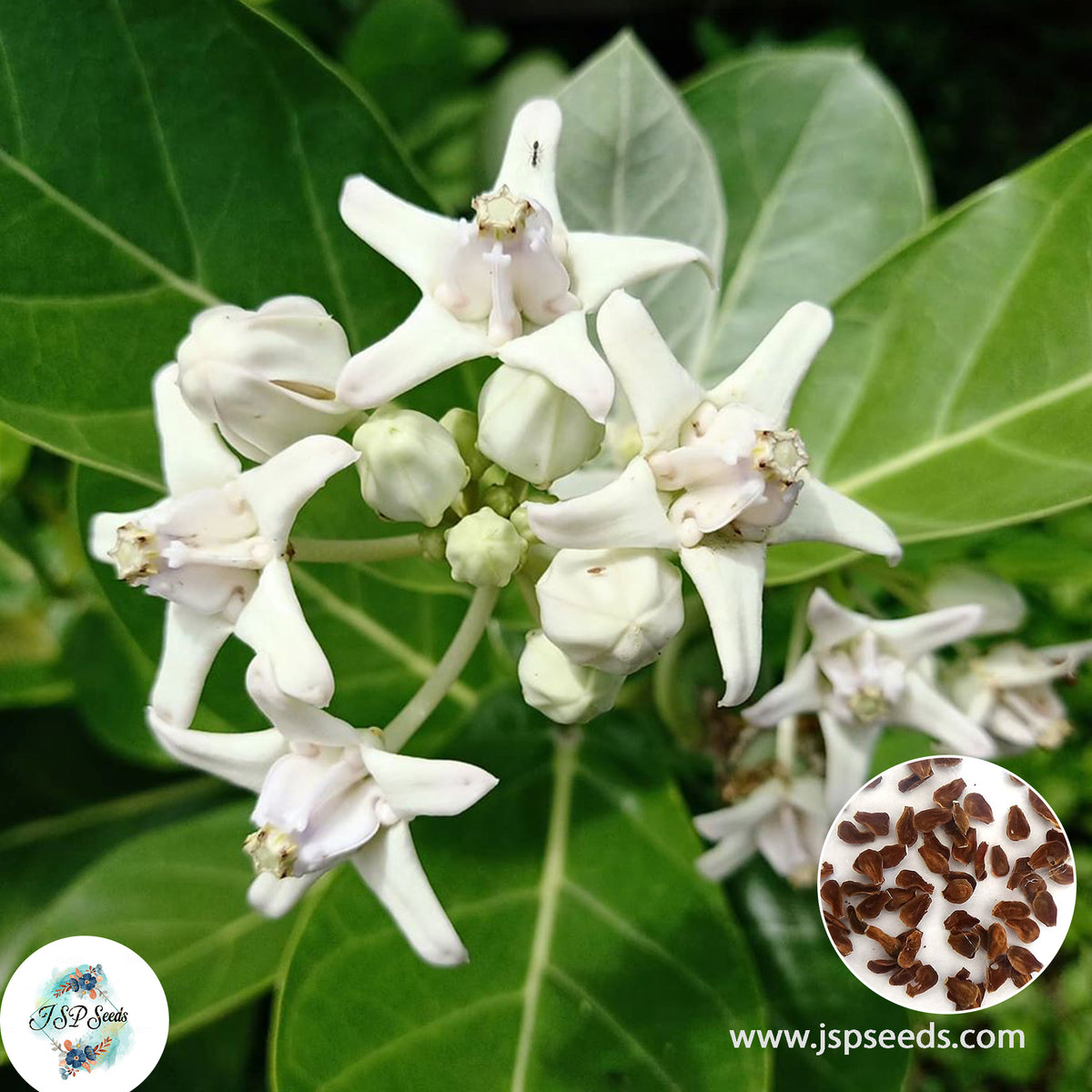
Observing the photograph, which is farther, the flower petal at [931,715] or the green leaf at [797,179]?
the green leaf at [797,179]

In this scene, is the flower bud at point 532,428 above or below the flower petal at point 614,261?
below

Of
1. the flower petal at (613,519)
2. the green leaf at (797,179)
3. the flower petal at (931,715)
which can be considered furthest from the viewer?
the green leaf at (797,179)

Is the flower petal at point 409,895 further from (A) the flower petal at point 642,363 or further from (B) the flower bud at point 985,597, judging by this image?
(B) the flower bud at point 985,597

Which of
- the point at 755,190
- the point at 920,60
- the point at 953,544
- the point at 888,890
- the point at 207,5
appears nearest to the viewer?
the point at 888,890

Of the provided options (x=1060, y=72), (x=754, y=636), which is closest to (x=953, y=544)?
(x=754, y=636)

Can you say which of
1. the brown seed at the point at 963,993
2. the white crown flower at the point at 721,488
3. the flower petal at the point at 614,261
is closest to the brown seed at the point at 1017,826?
the brown seed at the point at 963,993

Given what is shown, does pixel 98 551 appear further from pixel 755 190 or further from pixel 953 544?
pixel 953 544
